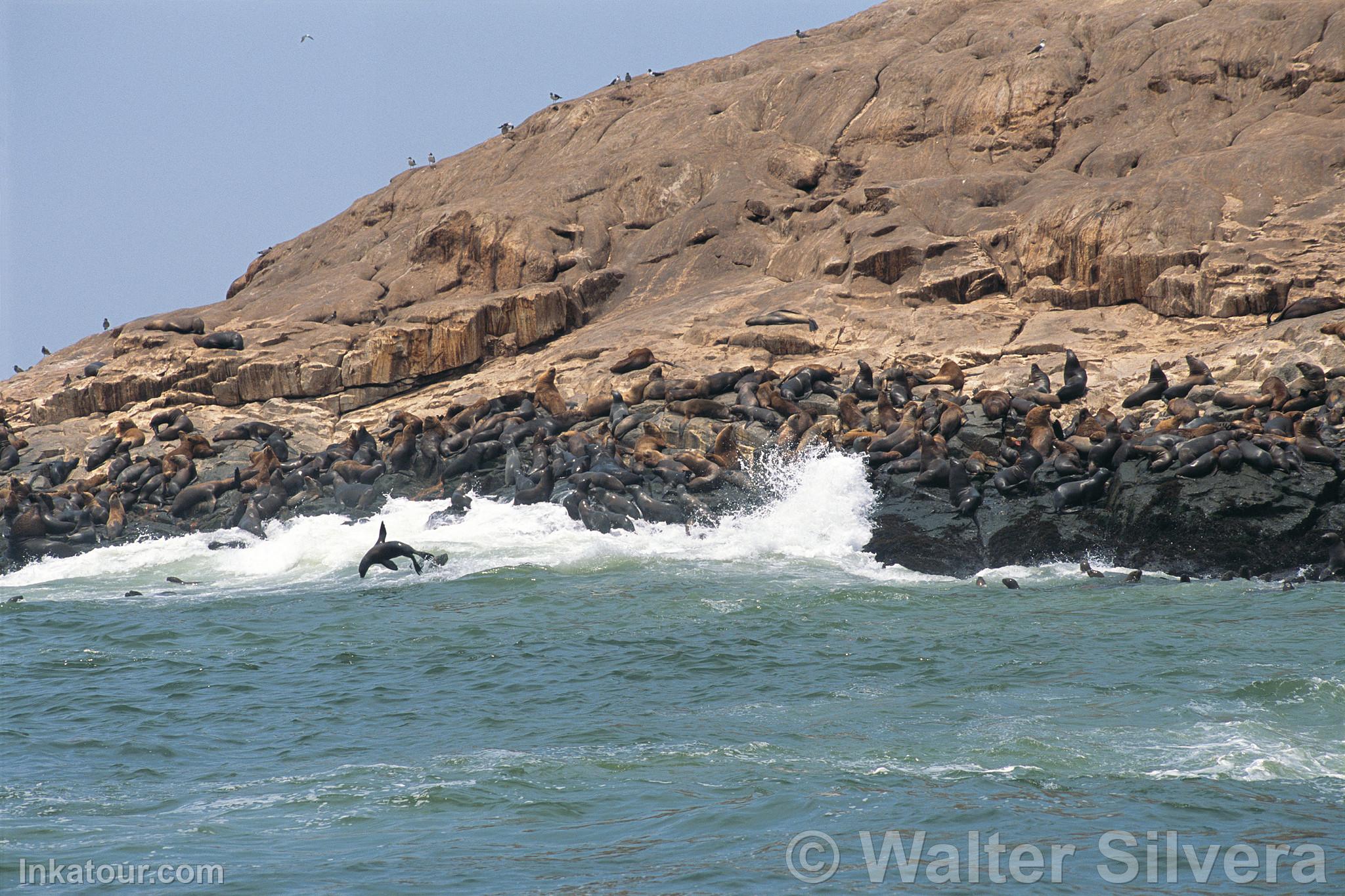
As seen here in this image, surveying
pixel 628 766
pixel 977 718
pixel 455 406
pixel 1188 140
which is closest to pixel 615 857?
pixel 628 766

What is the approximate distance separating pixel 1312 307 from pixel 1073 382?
439 cm

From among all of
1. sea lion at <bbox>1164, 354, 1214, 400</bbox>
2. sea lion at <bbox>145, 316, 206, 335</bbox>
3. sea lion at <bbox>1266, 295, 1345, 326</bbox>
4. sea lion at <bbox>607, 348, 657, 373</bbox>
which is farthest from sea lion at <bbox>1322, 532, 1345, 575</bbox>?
sea lion at <bbox>145, 316, 206, 335</bbox>

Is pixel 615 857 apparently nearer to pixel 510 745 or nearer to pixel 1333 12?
pixel 510 745

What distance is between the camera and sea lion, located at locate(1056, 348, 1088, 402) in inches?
874

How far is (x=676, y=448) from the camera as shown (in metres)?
22.8

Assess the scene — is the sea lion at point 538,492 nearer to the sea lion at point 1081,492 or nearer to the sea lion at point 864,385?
the sea lion at point 864,385

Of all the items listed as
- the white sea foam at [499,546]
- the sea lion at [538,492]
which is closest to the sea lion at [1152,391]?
the white sea foam at [499,546]

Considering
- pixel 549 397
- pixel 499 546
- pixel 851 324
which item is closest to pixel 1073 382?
pixel 851 324

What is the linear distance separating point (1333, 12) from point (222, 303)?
27231 mm

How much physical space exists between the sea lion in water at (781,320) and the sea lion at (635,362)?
219 centimetres

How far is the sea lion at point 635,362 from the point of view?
85.8ft

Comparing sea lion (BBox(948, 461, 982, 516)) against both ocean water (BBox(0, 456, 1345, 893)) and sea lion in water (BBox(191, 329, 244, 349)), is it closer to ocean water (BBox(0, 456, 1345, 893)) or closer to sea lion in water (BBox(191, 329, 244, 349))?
ocean water (BBox(0, 456, 1345, 893))

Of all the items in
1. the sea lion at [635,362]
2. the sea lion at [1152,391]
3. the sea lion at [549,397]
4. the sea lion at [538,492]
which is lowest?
the sea lion at [538,492]

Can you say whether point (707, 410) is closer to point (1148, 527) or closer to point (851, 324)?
point (851, 324)
